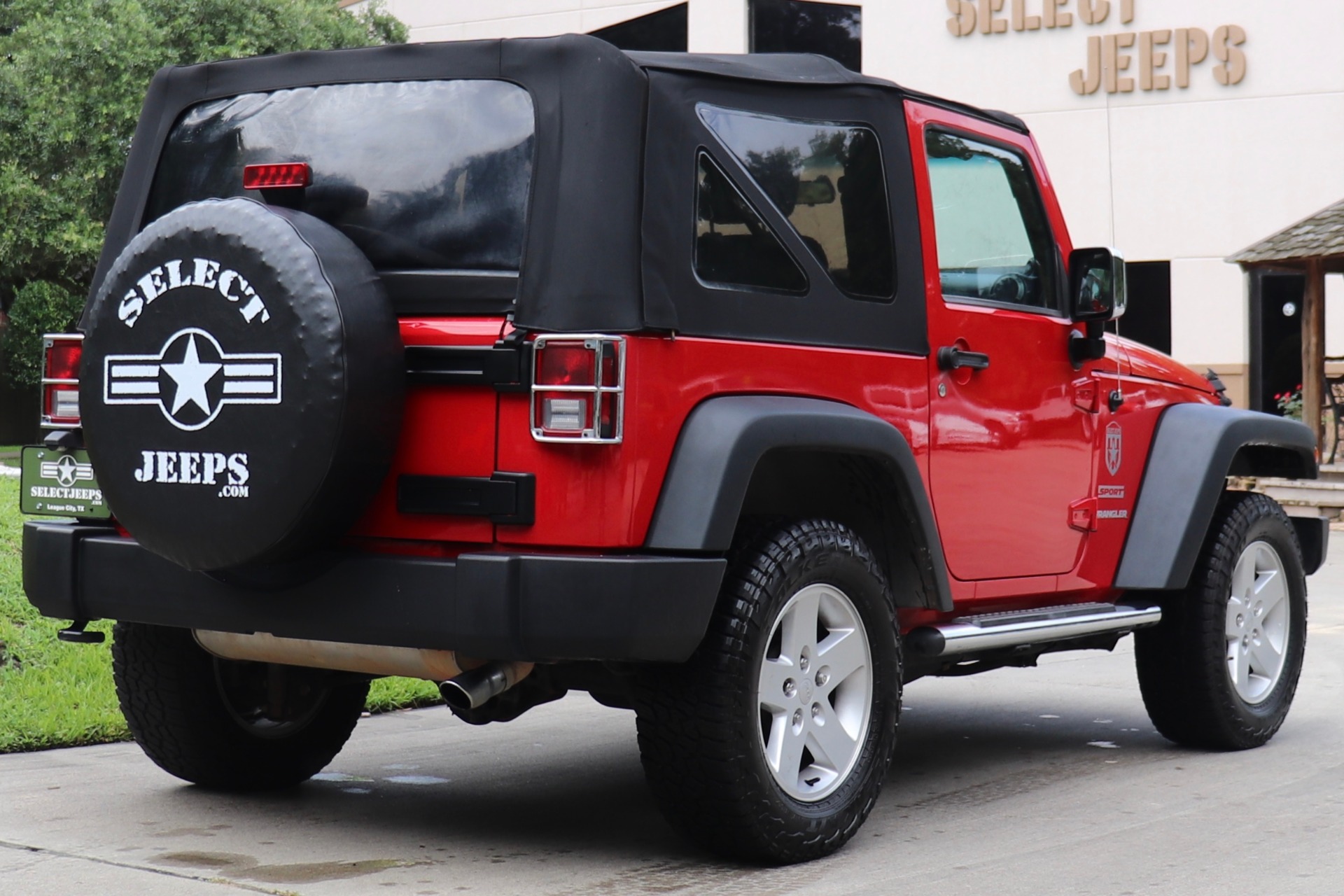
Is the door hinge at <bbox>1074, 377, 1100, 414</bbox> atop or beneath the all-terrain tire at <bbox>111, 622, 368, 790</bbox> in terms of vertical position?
atop

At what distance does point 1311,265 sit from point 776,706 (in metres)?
14.2

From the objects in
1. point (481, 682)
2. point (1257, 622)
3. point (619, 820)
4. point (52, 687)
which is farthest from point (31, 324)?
point (481, 682)

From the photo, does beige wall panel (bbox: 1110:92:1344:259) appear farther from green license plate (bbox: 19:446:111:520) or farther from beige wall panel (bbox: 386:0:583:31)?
green license plate (bbox: 19:446:111:520)

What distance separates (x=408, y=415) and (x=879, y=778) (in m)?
1.58

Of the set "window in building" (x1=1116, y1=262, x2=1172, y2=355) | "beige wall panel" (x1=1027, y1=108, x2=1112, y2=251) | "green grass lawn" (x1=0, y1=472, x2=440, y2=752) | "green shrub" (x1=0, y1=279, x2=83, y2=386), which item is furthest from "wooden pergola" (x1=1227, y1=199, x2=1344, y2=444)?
"green shrub" (x1=0, y1=279, x2=83, y2=386)

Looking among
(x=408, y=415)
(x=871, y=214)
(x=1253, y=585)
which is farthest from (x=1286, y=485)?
(x=408, y=415)

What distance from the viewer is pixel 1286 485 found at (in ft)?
57.2

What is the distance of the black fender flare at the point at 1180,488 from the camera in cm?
588

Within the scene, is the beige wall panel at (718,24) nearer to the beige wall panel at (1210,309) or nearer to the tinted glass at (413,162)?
the beige wall panel at (1210,309)

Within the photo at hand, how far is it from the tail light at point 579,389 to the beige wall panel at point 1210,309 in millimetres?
18163

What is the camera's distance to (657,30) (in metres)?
25.6

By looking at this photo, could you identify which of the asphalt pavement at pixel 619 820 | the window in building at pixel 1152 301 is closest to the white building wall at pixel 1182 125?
the window in building at pixel 1152 301

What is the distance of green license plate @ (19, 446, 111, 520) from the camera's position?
470 cm

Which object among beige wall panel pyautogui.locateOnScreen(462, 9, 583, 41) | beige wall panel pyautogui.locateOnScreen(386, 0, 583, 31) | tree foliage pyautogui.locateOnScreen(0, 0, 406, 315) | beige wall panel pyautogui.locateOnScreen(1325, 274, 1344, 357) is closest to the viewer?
beige wall panel pyautogui.locateOnScreen(1325, 274, 1344, 357)
